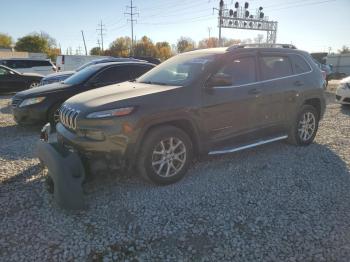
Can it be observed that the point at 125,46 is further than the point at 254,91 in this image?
Yes

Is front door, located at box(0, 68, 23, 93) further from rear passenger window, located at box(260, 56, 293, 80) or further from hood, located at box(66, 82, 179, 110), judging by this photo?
rear passenger window, located at box(260, 56, 293, 80)

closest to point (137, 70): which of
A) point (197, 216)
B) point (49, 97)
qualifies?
point (49, 97)

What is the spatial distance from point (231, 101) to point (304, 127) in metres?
2.06

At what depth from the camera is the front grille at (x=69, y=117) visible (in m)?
3.80

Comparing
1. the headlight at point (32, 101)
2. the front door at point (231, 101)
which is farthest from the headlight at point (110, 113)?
the headlight at point (32, 101)

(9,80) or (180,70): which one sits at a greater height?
(180,70)

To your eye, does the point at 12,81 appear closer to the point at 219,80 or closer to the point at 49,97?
the point at 49,97

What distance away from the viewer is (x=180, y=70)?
4.64 meters

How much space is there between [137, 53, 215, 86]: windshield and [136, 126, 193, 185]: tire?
2.50 ft

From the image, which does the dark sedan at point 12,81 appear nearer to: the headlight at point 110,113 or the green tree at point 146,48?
the headlight at point 110,113

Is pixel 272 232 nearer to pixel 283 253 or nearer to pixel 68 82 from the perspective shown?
pixel 283 253

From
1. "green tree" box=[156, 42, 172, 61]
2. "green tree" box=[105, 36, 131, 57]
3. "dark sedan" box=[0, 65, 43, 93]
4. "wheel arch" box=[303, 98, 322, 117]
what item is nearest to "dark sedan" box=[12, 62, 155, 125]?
"wheel arch" box=[303, 98, 322, 117]

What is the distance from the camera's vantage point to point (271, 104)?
198 inches

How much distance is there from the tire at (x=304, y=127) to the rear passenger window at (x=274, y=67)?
79 cm
